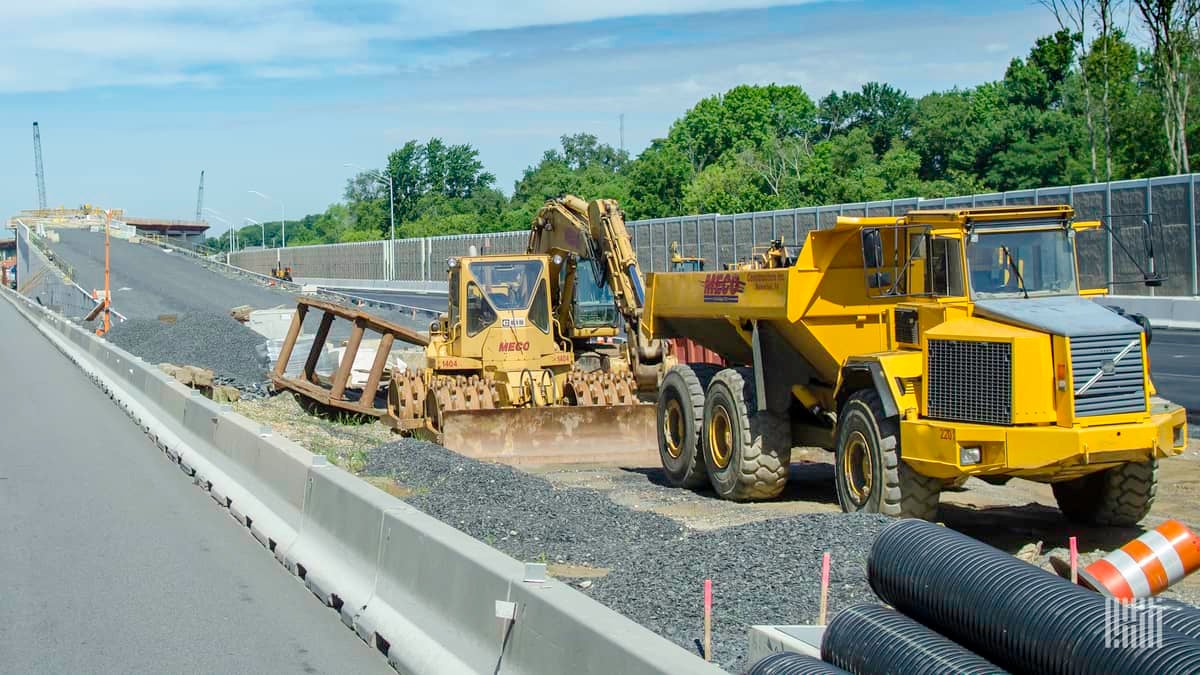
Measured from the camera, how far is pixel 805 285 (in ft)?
41.2

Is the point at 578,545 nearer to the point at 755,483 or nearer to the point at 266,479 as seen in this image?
the point at 266,479

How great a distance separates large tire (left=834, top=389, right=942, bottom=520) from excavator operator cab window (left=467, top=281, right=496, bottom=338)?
9.09 meters

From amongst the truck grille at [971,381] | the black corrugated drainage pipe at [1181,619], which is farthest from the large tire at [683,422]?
the black corrugated drainage pipe at [1181,619]

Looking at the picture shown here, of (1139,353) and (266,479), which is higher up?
(1139,353)

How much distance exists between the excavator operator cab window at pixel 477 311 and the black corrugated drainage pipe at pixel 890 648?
15.1 m

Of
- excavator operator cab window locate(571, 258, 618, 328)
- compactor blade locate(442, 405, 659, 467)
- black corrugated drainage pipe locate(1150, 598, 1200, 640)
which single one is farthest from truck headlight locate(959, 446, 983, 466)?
excavator operator cab window locate(571, 258, 618, 328)

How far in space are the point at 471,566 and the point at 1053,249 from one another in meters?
6.96

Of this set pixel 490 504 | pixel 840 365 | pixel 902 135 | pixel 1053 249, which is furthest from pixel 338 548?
pixel 902 135

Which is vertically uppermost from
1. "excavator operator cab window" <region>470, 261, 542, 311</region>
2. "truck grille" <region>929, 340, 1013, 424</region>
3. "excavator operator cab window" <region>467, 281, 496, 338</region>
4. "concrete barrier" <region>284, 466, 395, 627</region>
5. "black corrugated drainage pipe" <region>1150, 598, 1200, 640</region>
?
"excavator operator cab window" <region>470, 261, 542, 311</region>

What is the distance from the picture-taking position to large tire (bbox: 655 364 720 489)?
1482 centimetres

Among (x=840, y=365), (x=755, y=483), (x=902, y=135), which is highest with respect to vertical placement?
(x=902, y=135)

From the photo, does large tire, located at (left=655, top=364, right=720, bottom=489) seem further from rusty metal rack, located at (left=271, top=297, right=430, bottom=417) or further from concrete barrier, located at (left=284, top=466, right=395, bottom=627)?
rusty metal rack, located at (left=271, top=297, right=430, bottom=417)

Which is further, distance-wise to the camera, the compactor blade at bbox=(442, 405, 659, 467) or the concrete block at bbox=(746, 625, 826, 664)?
the compactor blade at bbox=(442, 405, 659, 467)

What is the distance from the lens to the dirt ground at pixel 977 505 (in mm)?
11570
